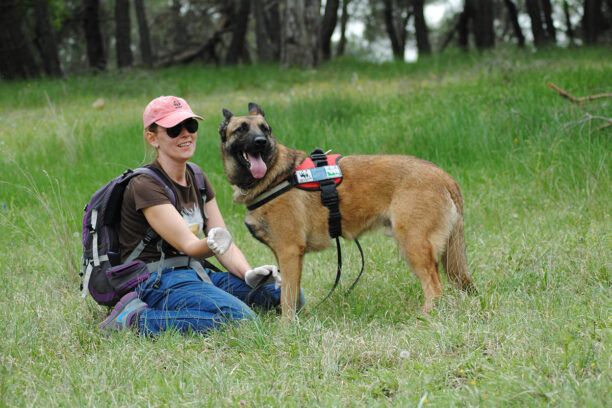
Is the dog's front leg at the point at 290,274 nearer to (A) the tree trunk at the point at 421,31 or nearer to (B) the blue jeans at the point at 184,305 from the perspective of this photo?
(B) the blue jeans at the point at 184,305

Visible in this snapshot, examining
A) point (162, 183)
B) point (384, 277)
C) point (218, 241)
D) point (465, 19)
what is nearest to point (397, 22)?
point (465, 19)

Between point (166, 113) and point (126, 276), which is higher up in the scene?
point (166, 113)

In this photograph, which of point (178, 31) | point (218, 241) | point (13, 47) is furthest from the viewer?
point (178, 31)

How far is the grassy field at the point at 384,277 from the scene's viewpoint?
11.3 feet

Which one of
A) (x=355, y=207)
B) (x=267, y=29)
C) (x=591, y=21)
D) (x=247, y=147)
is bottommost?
(x=355, y=207)

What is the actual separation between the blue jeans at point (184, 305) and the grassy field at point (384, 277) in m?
0.22

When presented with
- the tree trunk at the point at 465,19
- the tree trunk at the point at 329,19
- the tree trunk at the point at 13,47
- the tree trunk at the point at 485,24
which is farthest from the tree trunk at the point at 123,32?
the tree trunk at the point at 465,19

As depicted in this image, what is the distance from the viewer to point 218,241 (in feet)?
13.8

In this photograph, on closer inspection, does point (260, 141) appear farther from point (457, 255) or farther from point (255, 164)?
point (457, 255)

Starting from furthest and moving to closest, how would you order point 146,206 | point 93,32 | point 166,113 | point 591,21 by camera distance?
point 93,32 < point 591,21 < point 166,113 < point 146,206

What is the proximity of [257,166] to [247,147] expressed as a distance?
0.15m

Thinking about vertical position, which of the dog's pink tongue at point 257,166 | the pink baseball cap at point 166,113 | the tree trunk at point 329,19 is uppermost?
the tree trunk at point 329,19

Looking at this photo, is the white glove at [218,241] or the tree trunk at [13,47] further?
the tree trunk at [13,47]

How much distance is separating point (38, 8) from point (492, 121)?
15.4m
